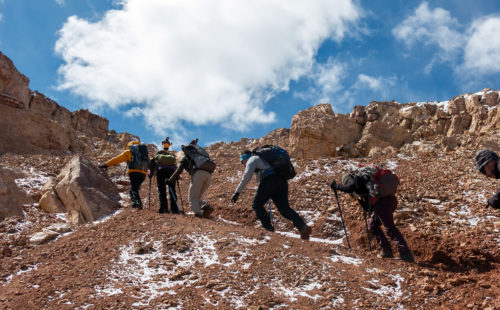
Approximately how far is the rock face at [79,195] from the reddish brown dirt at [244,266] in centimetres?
43

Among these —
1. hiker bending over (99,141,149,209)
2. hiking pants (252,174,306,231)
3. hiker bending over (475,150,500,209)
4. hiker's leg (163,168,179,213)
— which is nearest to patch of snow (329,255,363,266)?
hiking pants (252,174,306,231)

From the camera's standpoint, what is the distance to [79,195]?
7.88m

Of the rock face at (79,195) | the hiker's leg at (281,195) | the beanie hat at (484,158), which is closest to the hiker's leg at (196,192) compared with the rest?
the hiker's leg at (281,195)

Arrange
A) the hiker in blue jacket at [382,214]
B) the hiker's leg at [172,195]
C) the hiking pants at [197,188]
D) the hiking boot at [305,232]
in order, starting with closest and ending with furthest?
the hiker in blue jacket at [382,214] < the hiking boot at [305,232] < the hiking pants at [197,188] < the hiker's leg at [172,195]

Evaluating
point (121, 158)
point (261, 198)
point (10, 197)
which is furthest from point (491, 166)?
point (10, 197)

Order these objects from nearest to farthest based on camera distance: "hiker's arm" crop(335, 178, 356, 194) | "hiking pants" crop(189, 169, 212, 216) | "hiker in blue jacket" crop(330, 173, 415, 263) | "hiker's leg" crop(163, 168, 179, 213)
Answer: "hiker in blue jacket" crop(330, 173, 415, 263) < "hiker's arm" crop(335, 178, 356, 194) < "hiking pants" crop(189, 169, 212, 216) < "hiker's leg" crop(163, 168, 179, 213)

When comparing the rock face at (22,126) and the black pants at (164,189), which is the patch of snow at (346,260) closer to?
the black pants at (164,189)

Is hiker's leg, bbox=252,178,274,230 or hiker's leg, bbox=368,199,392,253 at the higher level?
hiker's leg, bbox=252,178,274,230

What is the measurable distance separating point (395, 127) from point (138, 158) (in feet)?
86.2

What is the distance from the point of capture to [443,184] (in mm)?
9773

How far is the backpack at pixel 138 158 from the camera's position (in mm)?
8109

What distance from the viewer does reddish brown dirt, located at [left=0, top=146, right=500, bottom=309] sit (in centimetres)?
381

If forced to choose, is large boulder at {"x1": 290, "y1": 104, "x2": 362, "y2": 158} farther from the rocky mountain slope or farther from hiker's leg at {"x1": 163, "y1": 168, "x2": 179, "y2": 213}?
hiker's leg at {"x1": 163, "y1": 168, "x2": 179, "y2": 213}

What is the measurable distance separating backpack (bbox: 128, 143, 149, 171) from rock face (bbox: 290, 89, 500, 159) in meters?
12.1
